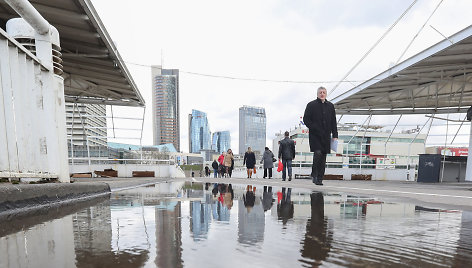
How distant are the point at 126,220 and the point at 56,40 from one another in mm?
3272

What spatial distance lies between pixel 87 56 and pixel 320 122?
283 inches

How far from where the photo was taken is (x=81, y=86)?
11.9 meters

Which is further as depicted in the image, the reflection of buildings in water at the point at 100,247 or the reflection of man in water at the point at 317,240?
the reflection of man in water at the point at 317,240

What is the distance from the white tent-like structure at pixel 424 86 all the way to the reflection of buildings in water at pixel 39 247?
1088cm

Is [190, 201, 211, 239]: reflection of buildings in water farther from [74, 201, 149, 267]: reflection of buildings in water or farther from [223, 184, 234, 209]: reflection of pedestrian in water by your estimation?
[74, 201, 149, 267]: reflection of buildings in water

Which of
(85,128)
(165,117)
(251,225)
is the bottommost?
(251,225)

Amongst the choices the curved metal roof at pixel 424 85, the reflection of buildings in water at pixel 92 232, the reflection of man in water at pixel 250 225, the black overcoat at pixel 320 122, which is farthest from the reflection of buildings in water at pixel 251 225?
the curved metal roof at pixel 424 85

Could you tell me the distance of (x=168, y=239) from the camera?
1.52 meters

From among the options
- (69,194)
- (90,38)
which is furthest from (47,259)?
(90,38)

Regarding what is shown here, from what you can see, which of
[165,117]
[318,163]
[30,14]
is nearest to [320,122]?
[318,163]

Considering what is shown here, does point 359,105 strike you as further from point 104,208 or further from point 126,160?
point 104,208

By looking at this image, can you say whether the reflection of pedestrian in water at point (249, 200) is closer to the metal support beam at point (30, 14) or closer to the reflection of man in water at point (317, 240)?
the reflection of man in water at point (317, 240)

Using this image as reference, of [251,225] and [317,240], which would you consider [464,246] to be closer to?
[317,240]

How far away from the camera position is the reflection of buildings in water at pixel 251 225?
1.59 metres
